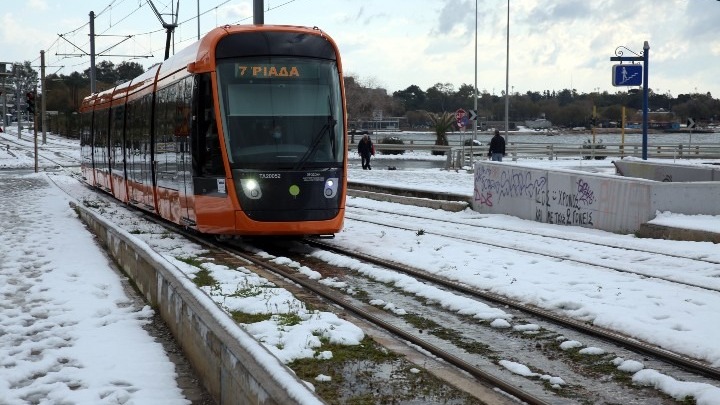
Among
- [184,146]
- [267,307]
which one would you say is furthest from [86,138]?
[267,307]

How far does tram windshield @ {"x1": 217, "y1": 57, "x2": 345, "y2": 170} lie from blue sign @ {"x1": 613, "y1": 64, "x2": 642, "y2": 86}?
11723 mm

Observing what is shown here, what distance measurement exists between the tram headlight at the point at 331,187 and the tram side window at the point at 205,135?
62.0 inches

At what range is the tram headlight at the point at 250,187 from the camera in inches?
570

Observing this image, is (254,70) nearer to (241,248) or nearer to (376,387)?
(241,248)

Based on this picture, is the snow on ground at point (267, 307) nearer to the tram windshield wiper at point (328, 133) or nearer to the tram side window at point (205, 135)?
the tram side window at point (205, 135)

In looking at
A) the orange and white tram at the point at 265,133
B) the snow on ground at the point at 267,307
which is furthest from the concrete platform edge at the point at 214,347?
the orange and white tram at the point at 265,133

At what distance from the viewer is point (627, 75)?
24.7m

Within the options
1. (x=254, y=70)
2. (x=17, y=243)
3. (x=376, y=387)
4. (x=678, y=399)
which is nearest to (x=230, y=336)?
(x=376, y=387)

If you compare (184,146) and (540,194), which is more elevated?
(184,146)

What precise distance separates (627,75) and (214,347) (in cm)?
1975

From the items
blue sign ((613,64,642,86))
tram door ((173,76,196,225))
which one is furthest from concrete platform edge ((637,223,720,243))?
blue sign ((613,64,642,86))

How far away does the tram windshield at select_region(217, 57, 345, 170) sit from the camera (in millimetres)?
14656

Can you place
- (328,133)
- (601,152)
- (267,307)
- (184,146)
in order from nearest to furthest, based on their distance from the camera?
(267,307) → (328,133) → (184,146) → (601,152)

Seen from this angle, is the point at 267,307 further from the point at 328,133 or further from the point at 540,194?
the point at 540,194
